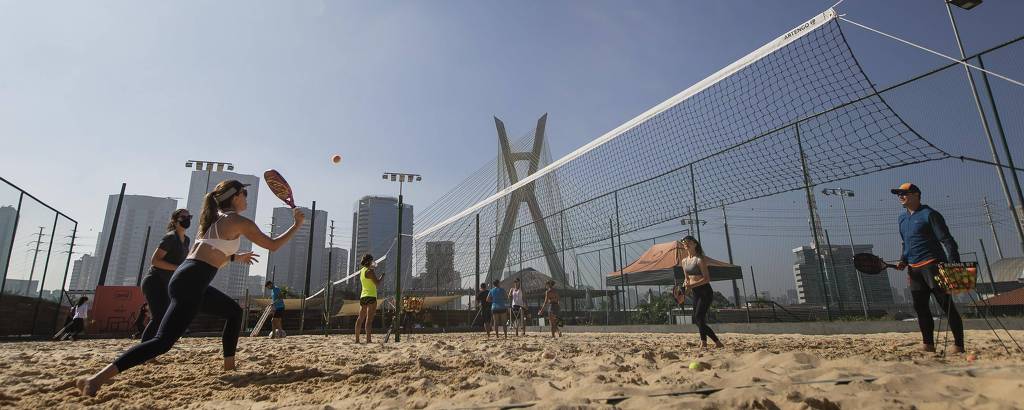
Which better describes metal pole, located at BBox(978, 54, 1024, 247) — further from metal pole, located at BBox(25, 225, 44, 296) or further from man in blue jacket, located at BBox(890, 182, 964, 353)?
metal pole, located at BBox(25, 225, 44, 296)

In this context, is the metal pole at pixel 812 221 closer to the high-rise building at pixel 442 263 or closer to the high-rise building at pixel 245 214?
the high-rise building at pixel 442 263

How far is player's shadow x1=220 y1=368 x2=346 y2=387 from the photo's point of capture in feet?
10.6

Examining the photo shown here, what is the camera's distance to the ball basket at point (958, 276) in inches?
143

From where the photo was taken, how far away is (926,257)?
409 cm

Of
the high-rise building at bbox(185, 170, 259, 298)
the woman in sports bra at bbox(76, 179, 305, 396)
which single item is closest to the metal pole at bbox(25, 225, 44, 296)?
the woman in sports bra at bbox(76, 179, 305, 396)

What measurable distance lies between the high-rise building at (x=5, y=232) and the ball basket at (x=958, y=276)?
14.6 metres

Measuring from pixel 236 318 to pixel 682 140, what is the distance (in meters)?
7.73

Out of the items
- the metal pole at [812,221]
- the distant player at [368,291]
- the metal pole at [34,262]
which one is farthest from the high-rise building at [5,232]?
the metal pole at [812,221]

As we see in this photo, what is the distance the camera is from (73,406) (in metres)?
2.53

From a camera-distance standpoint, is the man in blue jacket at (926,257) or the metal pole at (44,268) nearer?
the man in blue jacket at (926,257)

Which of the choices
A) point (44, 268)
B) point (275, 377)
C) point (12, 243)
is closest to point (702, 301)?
point (275, 377)

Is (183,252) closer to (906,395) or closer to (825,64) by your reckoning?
(906,395)

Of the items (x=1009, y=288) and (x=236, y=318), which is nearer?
(x=236, y=318)

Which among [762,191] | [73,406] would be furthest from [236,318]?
[762,191]
